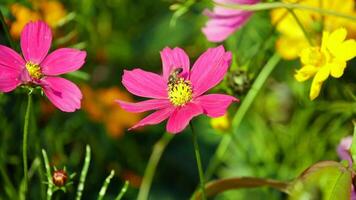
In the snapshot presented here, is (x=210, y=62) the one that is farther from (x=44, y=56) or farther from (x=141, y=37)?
(x=141, y=37)

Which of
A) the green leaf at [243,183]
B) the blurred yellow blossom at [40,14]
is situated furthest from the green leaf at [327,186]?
the blurred yellow blossom at [40,14]

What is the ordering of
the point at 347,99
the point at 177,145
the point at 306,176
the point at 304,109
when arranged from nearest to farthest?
the point at 306,176
the point at 347,99
the point at 304,109
the point at 177,145

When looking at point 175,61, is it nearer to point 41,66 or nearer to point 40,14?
point 41,66

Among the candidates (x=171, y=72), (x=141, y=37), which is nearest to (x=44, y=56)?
(x=171, y=72)

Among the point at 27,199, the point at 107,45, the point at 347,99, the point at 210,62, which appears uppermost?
the point at 107,45

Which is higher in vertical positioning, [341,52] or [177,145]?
[177,145]

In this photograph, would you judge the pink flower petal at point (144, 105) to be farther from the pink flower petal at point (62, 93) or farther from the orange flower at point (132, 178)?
the orange flower at point (132, 178)

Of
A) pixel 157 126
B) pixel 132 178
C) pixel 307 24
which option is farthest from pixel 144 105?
pixel 157 126
